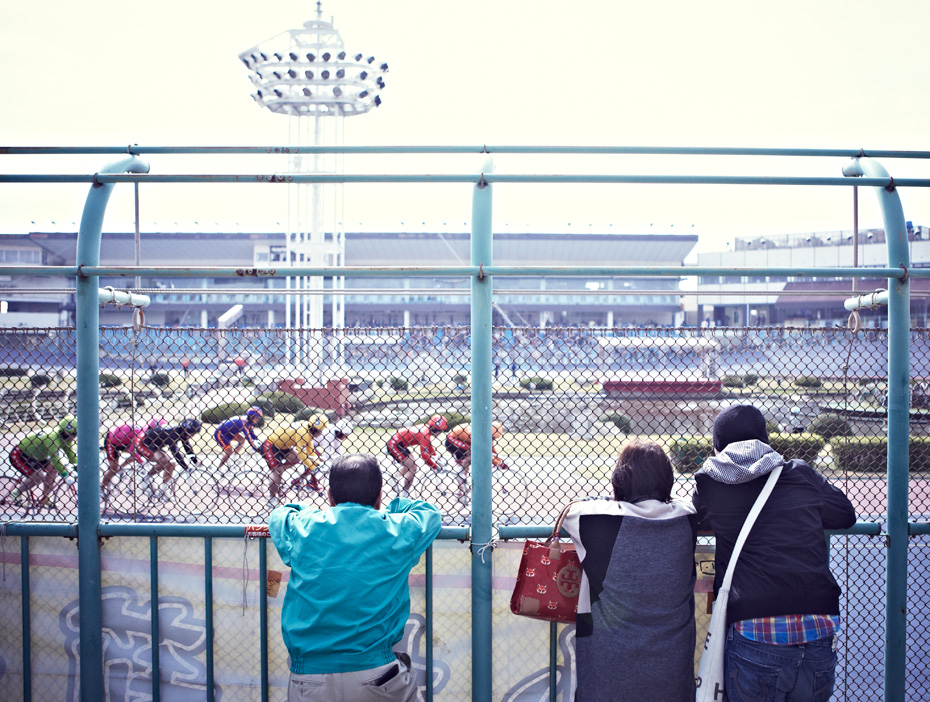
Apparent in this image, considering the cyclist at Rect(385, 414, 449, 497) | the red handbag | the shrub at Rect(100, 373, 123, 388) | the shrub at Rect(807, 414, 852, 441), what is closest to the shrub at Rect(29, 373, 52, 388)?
the shrub at Rect(100, 373, 123, 388)

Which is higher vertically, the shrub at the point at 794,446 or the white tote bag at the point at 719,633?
the white tote bag at the point at 719,633

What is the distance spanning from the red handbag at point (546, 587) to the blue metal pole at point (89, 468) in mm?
1935

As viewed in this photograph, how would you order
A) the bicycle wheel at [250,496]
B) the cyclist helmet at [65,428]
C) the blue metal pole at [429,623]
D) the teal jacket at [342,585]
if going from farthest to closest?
the bicycle wheel at [250,496], the cyclist helmet at [65,428], the blue metal pole at [429,623], the teal jacket at [342,585]

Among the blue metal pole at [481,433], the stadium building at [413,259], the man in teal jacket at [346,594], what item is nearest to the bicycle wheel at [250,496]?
the blue metal pole at [481,433]

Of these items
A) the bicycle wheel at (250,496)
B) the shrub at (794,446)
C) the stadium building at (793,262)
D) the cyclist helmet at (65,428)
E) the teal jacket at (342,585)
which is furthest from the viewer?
the stadium building at (793,262)

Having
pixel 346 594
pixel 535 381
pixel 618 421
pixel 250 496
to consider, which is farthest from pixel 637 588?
pixel 618 421

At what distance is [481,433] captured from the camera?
99.7 inches

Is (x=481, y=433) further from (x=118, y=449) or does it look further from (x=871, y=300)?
(x=118, y=449)

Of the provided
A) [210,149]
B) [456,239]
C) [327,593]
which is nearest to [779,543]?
[327,593]

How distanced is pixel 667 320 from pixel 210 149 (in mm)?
49309

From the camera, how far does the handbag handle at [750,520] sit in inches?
81.4

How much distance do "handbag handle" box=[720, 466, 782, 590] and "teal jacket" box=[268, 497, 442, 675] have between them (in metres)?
1.14

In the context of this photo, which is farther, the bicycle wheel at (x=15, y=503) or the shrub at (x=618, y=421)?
the shrub at (x=618, y=421)

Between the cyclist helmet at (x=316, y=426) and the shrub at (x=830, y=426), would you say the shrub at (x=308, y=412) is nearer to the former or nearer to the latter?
the cyclist helmet at (x=316, y=426)
